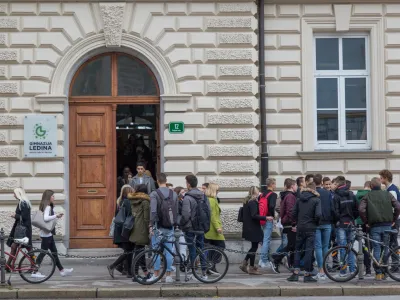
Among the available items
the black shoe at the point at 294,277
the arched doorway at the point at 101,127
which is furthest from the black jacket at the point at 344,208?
the arched doorway at the point at 101,127

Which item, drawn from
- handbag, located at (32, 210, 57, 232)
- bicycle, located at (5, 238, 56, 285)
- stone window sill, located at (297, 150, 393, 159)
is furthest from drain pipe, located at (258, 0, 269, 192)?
bicycle, located at (5, 238, 56, 285)

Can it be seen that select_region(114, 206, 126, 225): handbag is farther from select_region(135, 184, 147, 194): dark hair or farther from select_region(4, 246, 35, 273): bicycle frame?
select_region(4, 246, 35, 273): bicycle frame

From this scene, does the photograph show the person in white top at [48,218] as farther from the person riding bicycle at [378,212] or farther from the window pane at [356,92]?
the window pane at [356,92]

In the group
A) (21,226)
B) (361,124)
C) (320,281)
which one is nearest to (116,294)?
(21,226)

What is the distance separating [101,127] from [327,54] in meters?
5.20

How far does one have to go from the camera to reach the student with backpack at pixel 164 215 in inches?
634

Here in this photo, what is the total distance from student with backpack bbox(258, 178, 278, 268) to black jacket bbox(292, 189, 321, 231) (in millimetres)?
1540

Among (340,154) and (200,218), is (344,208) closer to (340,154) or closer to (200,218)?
(200,218)

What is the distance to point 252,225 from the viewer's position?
17594 millimetres

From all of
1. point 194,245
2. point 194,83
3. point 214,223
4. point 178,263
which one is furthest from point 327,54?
point 178,263

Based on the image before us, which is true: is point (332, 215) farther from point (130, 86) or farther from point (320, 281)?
point (130, 86)

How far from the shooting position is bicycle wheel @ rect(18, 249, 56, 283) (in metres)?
16.2

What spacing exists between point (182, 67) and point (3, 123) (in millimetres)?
3875

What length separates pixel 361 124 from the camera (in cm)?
2012
